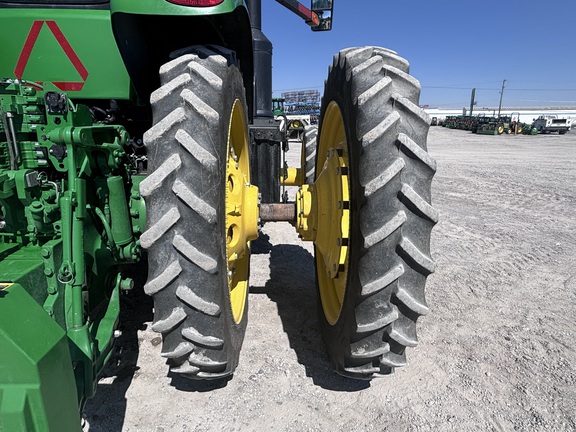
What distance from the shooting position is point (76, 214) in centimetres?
159

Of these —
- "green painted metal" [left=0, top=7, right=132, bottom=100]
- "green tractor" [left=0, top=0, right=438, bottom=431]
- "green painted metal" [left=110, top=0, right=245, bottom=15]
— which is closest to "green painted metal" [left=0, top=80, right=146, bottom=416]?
"green tractor" [left=0, top=0, right=438, bottom=431]

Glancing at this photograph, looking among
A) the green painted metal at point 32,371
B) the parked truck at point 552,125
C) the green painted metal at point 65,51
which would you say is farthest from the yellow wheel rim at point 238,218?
the parked truck at point 552,125

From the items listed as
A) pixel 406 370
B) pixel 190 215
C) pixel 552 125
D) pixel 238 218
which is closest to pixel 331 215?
pixel 238 218

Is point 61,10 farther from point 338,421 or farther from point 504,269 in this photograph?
point 504,269

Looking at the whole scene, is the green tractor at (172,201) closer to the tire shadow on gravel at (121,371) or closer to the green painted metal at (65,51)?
the green painted metal at (65,51)

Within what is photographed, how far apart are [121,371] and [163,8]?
2021mm

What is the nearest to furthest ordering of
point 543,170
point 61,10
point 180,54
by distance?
point 180,54 < point 61,10 < point 543,170

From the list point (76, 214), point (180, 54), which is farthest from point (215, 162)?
point (180, 54)

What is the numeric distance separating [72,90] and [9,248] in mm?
1107

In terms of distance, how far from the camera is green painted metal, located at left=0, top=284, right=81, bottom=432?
3.18ft

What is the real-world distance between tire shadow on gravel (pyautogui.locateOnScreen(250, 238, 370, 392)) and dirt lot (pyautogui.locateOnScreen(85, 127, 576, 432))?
1cm

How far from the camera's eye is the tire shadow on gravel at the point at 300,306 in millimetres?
2324

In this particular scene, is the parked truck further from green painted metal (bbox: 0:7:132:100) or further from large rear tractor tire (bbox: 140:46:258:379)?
large rear tractor tire (bbox: 140:46:258:379)

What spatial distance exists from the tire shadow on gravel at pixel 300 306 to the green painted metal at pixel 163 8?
2045 millimetres
